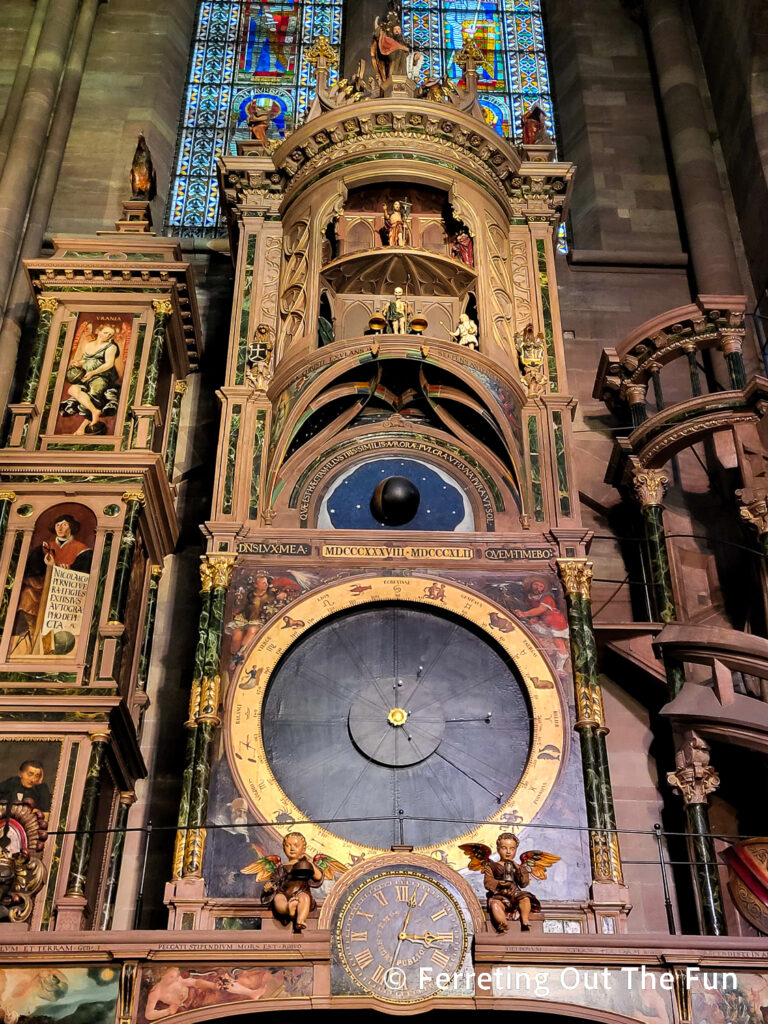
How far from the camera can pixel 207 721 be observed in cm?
1280

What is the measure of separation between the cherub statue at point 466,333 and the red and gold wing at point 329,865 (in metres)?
5.83

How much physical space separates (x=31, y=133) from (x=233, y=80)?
3.85 m

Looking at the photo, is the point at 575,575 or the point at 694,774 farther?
the point at 575,575

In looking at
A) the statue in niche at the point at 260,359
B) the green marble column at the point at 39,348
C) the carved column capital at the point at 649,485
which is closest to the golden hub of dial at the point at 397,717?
the statue in niche at the point at 260,359

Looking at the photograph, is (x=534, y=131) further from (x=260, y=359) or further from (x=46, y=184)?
(x=46, y=184)

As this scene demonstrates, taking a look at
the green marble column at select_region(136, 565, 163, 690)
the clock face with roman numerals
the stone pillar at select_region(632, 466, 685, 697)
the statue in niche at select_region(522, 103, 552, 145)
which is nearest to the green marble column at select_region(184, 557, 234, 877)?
the green marble column at select_region(136, 565, 163, 690)

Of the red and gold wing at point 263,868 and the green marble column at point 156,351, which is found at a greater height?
the green marble column at point 156,351

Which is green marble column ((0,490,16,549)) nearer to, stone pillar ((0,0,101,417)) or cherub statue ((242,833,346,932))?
stone pillar ((0,0,101,417))

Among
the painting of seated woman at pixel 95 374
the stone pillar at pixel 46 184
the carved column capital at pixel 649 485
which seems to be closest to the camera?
the painting of seated woman at pixel 95 374

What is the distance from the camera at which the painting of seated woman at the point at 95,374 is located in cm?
1483

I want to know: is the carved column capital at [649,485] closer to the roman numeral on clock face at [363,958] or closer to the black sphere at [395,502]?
the black sphere at [395,502]

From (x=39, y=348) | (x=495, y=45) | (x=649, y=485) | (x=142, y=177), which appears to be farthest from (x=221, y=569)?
(x=495, y=45)

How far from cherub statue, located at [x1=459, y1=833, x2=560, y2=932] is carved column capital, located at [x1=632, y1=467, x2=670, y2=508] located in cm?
457

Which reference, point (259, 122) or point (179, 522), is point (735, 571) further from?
point (259, 122)
